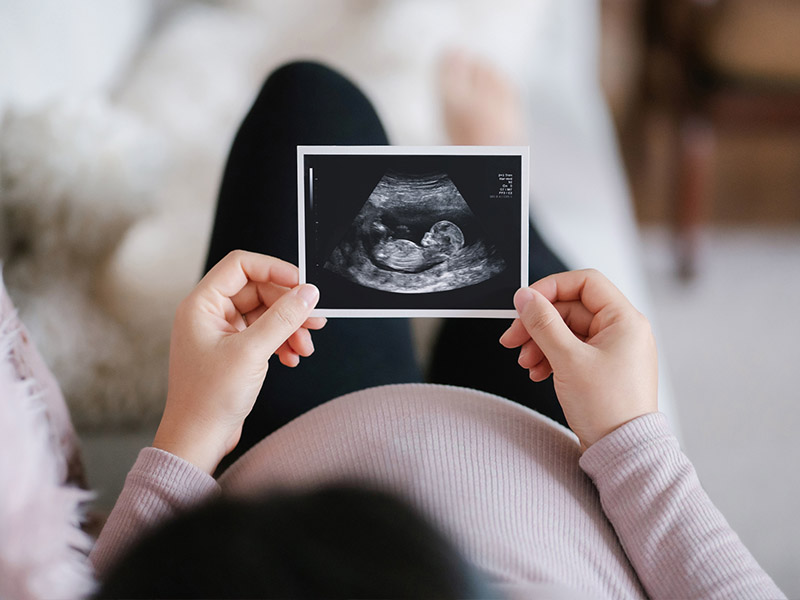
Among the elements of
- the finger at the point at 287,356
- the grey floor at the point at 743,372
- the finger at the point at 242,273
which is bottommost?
the grey floor at the point at 743,372

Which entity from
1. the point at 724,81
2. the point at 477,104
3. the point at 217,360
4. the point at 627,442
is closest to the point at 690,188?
the point at 724,81

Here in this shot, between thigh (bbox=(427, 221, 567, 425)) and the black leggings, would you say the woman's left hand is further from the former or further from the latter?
thigh (bbox=(427, 221, 567, 425))

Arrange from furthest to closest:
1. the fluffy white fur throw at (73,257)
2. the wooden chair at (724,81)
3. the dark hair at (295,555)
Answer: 1. the wooden chair at (724,81)
2. the fluffy white fur throw at (73,257)
3. the dark hair at (295,555)

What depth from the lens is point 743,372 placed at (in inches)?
63.9

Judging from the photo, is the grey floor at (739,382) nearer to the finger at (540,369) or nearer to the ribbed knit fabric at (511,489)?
the ribbed knit fabric at (511,489)

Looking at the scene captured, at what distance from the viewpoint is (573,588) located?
1.51ft

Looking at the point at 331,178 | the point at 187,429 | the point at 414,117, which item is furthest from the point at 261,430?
the point at 414,117

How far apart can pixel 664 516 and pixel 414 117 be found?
85 centimetres

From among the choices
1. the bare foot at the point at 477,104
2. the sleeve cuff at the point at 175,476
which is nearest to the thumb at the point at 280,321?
the sleeve cuff at the point at 175,476

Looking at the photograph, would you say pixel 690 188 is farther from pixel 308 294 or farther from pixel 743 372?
pixel 308 294

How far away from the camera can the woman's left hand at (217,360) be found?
56cm

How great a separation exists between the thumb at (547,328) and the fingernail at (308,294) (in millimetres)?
173

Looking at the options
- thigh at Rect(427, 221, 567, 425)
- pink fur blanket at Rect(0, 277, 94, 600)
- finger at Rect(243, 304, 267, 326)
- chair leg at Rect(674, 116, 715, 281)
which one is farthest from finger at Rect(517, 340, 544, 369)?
chair leg at Rect(674, 116, 715, 281)

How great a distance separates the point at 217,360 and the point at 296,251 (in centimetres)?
24
